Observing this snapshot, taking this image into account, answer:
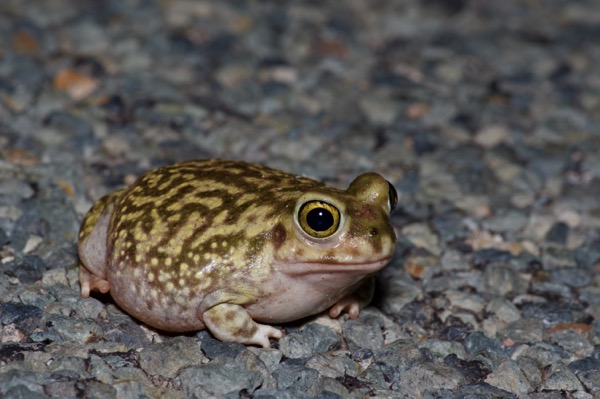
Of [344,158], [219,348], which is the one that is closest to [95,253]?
[219,348]

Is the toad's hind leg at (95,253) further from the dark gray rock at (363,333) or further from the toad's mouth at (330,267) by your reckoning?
the dark gray rock at (363,333)

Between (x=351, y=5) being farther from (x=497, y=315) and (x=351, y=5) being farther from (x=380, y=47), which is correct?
(x=497, y=315)

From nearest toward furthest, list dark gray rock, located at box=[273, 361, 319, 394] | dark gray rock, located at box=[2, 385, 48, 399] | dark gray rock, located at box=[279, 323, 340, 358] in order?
dark gray rock, located at box=[2, 385, 48, 399] < dark gray rock, located at box=[273, 361, 319, 394] < dark gray rock, located at box=[279, 323, 340, 358]

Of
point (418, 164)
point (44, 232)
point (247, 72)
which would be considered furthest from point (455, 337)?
point (247, 72)

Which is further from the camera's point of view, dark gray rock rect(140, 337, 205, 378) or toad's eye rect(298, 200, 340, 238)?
dark gray rock rect(140, 337, 205, 378)

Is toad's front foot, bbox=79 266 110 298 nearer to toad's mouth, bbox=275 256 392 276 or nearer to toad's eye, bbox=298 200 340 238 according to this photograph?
toad's mouth, bbox=275 256 392 276

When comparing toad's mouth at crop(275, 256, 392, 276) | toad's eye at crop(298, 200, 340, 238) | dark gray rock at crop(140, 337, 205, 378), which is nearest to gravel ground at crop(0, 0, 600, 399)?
dark gray rock at crop(140, 337, 205, 378)

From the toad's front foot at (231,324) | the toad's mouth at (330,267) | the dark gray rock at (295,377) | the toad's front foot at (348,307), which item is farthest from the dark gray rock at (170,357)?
the toad's front foot at (348,307)
